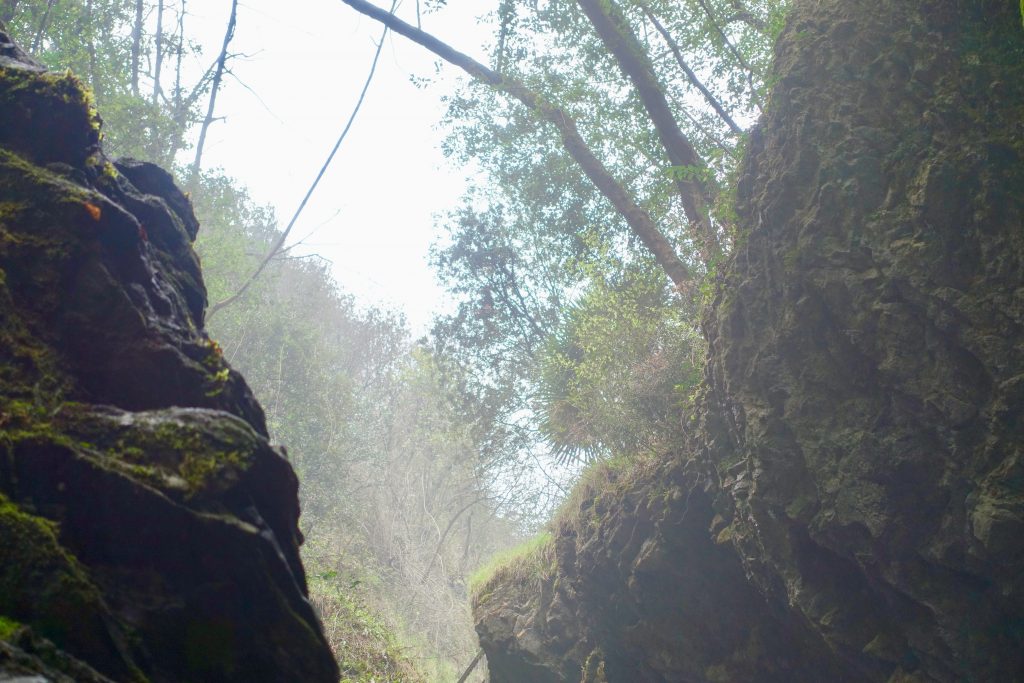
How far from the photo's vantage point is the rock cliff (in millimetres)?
5207

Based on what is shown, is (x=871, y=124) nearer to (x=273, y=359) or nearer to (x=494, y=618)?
(x=494, y=618)

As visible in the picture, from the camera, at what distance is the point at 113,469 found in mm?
2229

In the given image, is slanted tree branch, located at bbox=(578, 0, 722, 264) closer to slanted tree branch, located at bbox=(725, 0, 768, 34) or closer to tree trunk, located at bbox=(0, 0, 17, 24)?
slanted tree branch, located at bbox=(725, 0, 768, 34)

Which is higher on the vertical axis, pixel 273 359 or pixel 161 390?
pixel 273 359

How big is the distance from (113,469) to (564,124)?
9933 millimetres

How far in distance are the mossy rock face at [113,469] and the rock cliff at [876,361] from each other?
466cm

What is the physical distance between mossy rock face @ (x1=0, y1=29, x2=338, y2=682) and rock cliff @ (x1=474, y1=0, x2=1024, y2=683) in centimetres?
466

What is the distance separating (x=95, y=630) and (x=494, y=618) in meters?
11.0

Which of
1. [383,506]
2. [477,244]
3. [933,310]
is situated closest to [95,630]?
[933,310]

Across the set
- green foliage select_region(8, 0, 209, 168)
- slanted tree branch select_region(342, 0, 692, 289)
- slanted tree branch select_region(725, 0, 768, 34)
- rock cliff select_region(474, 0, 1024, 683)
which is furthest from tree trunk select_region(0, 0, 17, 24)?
slanted tree branch select_region(725, 0, 768, 34)

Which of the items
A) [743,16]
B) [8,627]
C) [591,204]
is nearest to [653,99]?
[743,16]

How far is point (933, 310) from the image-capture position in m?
5.42

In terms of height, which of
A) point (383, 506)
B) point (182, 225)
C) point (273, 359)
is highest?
point (273, 359)

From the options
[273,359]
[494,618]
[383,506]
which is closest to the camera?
[494,618]
